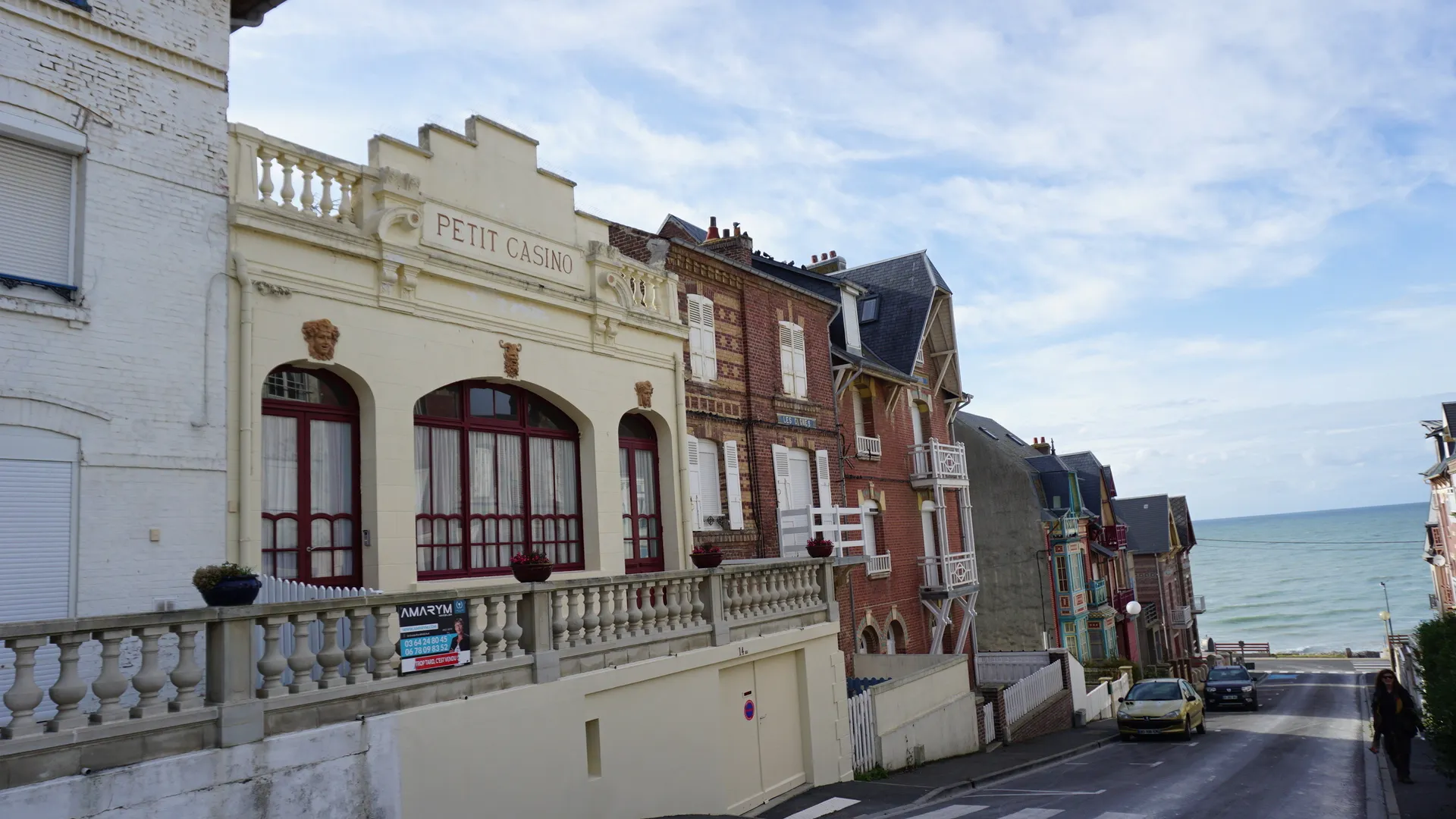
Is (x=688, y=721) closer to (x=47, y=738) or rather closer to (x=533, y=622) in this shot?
(x=533, y=622)

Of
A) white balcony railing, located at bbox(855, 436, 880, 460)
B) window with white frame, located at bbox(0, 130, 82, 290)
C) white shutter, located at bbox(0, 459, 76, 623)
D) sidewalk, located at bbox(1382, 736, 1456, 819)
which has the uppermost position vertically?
window with white frame, located at bbox(0, 130, 82, 290)

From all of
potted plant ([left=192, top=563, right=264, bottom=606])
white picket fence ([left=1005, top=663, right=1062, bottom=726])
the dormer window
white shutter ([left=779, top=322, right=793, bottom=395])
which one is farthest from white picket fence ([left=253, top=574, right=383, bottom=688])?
the dormer window

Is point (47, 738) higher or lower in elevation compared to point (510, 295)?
lower

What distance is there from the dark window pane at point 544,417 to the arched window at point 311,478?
2788 mm

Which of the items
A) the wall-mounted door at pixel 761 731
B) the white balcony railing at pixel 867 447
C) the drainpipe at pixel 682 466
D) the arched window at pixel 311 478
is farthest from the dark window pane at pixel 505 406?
A: the white balcony railing at pixel 867 447

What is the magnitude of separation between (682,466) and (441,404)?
14.5ft

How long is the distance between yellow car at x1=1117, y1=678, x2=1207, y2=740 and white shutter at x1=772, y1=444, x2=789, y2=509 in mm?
10839

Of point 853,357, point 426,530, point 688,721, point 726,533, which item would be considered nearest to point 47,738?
point 426,530

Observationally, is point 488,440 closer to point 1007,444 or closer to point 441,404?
point 441,404

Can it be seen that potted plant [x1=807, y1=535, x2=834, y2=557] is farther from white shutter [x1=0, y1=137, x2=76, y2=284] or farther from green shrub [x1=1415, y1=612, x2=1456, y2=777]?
white shutter [x1=0, y1=137, x2=76, y2=284]

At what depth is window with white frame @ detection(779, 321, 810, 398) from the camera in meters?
20.8

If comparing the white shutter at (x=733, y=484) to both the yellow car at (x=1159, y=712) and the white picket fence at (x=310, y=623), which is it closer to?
the white picket fence at (x=310, y=623)

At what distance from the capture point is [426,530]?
11.7 m

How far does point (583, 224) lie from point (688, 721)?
7.00m
